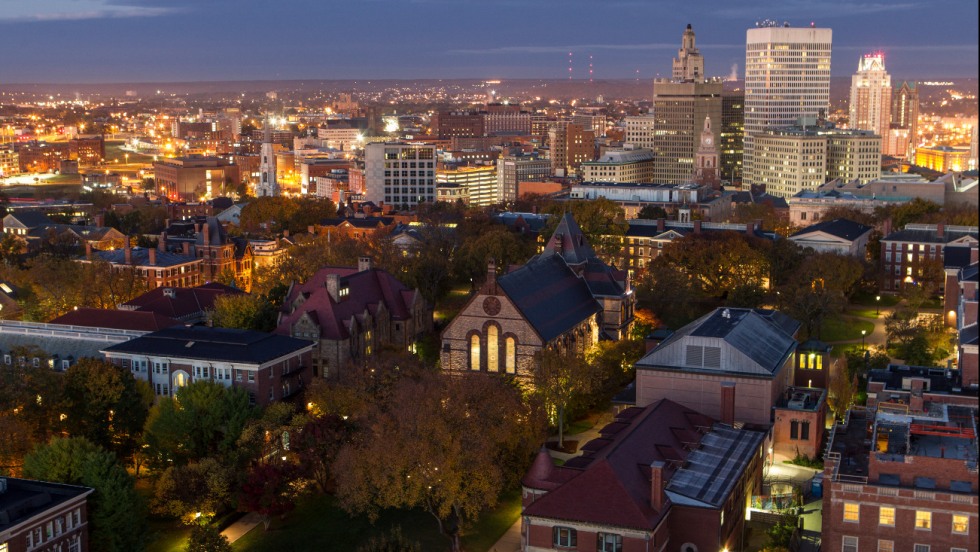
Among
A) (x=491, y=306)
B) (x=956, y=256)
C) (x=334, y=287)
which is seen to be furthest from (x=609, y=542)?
(x=956, y=256)

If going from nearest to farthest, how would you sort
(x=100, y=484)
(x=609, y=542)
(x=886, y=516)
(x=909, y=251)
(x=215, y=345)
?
(x=886, y=516) < (x=609, y=542) < (x=100, y=484) < (x=215, y=345) < (x=909, y=251)

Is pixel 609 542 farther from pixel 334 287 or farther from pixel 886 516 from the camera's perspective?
pixel 334 287

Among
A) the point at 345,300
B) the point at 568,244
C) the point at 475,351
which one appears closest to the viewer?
the point at 475,351

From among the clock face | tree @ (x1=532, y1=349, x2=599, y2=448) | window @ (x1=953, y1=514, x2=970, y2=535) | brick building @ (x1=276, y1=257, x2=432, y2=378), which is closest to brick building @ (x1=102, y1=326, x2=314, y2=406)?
brick building @ (x1=276, y1=257, x2=432, y2=378)

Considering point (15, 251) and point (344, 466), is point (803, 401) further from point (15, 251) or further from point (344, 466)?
point (15, 251)

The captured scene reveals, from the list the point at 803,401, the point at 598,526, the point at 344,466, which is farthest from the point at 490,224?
the point at 598,526

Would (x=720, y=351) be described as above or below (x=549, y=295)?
below
